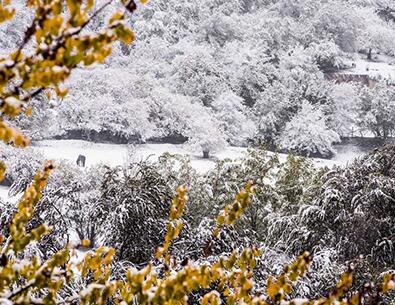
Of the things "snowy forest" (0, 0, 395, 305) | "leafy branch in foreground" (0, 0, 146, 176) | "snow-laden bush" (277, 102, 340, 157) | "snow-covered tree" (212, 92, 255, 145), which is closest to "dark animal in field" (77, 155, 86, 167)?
"snowy forest" (0, 0, 395, 305)

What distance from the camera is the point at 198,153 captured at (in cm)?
2381

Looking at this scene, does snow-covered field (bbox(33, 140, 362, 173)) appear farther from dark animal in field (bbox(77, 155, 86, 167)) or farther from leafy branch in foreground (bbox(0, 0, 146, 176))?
leafy branch in foreground (bbox(0, 0, 146, 176))

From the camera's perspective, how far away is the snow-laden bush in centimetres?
A: 2566

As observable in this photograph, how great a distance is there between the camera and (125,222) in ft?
26.4

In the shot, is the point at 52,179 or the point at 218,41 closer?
the point at 52,179

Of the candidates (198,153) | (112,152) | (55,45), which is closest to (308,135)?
(198,153)

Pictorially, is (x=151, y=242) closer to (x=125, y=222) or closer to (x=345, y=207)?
(x=125, y=222)

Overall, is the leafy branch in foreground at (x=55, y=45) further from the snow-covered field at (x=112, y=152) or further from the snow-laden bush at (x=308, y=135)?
the snow-laden bush at (x=308, y=135)

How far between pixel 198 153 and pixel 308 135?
5.97m

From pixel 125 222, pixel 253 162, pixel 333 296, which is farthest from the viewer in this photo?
pixel 253 162

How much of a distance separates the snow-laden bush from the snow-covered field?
44.2 inches

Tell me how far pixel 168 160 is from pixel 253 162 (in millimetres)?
2626

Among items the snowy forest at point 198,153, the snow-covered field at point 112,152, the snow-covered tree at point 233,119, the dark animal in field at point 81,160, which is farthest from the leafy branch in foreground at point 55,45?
the snow-covered tree at point 233,119

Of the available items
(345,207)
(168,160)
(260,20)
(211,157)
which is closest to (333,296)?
(345,207)
